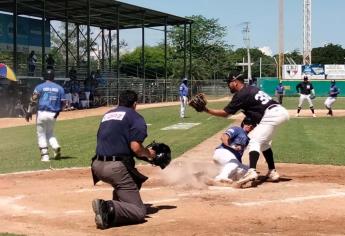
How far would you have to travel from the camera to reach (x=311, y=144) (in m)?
16.7

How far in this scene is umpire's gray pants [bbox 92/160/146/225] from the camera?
21.7 ft

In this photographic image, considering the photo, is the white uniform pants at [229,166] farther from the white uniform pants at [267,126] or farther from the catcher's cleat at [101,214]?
the catcher's cleat at [101,214]

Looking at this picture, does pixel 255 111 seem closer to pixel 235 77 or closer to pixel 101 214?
pixel 235 77

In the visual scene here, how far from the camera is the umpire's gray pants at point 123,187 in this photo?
662 cm

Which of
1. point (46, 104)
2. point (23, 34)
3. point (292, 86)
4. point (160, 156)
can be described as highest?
point (23, 34)

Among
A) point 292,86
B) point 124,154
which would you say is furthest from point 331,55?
point 124,154

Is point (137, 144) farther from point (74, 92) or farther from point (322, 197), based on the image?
point (74, 92)

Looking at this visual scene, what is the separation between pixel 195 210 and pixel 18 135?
15501mm

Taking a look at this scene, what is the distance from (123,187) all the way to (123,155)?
0.38 metres

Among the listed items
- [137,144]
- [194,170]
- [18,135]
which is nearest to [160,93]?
[18,135]

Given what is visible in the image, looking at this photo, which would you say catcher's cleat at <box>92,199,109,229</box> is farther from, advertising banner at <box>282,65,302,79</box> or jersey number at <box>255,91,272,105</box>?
advertising banner at <box>282,65,302,79</box>

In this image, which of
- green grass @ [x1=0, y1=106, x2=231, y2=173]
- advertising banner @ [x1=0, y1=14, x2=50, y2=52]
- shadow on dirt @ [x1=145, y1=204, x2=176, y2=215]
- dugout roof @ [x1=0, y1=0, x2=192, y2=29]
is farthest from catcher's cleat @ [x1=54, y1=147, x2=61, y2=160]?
advertising banner @ [x1=0, y1=14, x2=50, y2=52]

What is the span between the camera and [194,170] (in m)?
10.3

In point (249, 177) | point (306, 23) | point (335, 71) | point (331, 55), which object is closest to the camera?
point (249, 177)
